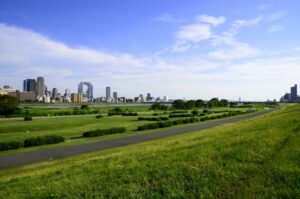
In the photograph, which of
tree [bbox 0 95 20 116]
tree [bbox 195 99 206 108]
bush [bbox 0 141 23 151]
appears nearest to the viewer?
bush [bbox 0 141 23 151]

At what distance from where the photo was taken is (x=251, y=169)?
965 cm

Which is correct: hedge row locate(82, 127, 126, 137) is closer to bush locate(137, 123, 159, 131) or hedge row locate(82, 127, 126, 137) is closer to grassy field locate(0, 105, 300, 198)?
bush locate(137, 123, 159, 131)

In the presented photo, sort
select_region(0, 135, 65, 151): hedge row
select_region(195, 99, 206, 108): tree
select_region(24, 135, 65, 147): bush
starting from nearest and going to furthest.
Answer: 1. select_region(0, 135, 65, 151): hedge row
2. select_region(24, 135, 65, 147): bush
3. select_region(195, 99, 206, 108): tree

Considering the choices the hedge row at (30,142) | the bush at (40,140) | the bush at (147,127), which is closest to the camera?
the hedge row at (30,142)

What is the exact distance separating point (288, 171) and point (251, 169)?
111 centimetres

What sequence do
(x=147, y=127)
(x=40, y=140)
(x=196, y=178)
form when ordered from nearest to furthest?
(x=196, y=178), (x=40, y=140), (x=147, y=127)

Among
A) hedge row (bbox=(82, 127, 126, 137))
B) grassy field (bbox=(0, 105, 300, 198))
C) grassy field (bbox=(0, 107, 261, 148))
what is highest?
grassy field (bbox=(0, 105, 300, 198))

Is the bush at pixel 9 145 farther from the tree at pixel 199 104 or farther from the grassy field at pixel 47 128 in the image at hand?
the tree at pixel 199 104

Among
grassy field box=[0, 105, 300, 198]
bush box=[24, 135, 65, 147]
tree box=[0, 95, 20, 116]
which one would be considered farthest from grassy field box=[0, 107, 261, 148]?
grassy field box=[0, 105, 300, 198]

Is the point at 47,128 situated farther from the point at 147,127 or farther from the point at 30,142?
the point at 30,142

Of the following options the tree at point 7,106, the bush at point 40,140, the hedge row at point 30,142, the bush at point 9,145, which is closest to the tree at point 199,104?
the tree at point 7,106

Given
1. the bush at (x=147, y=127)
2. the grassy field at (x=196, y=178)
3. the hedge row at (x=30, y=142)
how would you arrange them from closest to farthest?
1. the grassy field at (x=196, y=178)
2. the hedge row at (x=30, y=142)
3. the bush at (x=147, y=127)

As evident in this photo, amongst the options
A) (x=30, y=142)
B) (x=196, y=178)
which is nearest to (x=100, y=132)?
(x=30, y=142)

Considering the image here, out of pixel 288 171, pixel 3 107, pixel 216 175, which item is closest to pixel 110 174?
pixel 216 175
